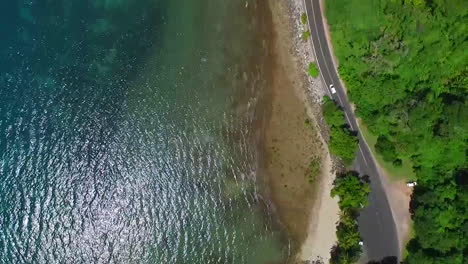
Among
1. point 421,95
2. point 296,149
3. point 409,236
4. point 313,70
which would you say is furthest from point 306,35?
point 409,236

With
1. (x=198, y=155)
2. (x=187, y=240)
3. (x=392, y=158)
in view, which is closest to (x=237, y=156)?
(x=198, y=155)

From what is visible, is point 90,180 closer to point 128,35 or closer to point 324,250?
point 128,35

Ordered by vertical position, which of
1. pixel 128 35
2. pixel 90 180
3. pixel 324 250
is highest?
pixel 128 35

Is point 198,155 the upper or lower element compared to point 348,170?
upper

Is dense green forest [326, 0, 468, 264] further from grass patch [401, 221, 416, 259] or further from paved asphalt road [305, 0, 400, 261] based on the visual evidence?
paved asphalt road [305, 0, 400, 261]

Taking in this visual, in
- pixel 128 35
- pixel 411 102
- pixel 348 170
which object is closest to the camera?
pixel 411 102

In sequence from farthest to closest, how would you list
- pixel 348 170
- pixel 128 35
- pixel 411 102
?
pixel 128 35 < pixel 348 170 < pixel 411 102
